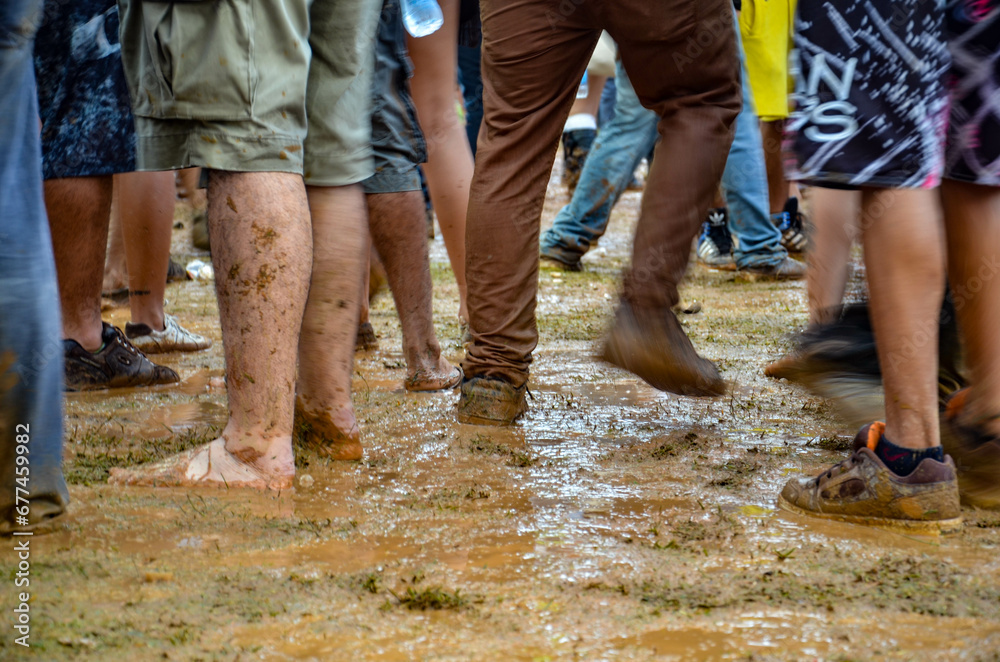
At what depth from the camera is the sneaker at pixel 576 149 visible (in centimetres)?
817

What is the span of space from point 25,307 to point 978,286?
5.90 feet

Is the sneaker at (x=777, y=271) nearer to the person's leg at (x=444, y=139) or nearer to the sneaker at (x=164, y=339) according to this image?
the person's leg at (x=444, y=139)

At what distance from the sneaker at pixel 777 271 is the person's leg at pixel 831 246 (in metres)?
2.21

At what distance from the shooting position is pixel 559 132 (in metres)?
2.51

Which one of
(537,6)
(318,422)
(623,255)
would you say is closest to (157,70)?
(318,422)

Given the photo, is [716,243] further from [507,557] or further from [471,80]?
[507,557]

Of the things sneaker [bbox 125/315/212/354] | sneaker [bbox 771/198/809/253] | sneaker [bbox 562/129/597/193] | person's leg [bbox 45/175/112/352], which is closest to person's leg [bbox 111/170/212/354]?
sneaker [bbox 125/315/212/354]

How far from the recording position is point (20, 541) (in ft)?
5.23

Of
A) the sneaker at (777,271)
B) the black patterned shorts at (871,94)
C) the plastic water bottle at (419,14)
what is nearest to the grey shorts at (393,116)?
the plastic water bottle at (419,14)

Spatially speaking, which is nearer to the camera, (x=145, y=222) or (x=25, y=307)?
(x=25, y=307)

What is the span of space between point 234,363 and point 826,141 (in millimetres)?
1202

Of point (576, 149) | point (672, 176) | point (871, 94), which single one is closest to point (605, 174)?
point (672, 176)

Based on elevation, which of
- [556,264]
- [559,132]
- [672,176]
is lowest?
[556,264]

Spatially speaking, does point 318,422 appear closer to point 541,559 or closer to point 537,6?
point 541,559
